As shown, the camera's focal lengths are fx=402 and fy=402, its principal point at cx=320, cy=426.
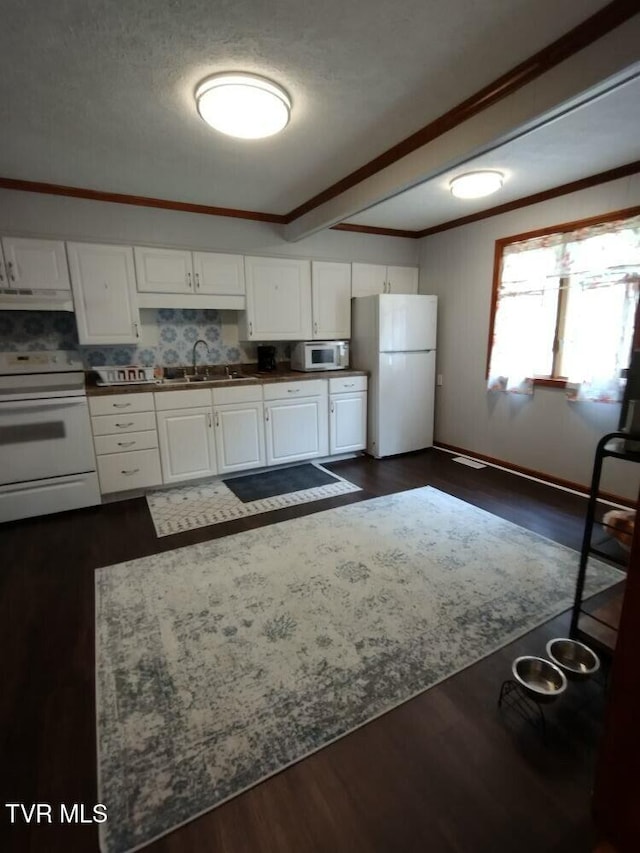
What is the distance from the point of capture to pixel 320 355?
419 centimetres

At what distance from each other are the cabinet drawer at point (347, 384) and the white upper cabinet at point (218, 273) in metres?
1.24

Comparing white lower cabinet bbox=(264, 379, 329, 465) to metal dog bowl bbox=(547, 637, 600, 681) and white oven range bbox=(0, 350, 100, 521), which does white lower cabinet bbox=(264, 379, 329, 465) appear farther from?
metal dog bowl bbox=(547, 637, 600, 681)

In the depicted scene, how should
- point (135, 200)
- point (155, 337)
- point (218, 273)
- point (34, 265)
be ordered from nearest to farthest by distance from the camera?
1. point (34, 265)
2. point (135, 200)
3. point (218, 273)
4. point (155, 337)

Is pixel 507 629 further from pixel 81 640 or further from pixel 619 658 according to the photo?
pixel 81 640

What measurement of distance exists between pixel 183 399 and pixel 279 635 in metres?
2.21

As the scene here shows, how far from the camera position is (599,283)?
9.93 feet

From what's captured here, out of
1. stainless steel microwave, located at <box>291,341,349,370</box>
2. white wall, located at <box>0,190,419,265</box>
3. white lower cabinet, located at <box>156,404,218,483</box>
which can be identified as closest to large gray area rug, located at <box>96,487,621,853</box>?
white lower cabinet, located at <box>156,404,218,483</box>

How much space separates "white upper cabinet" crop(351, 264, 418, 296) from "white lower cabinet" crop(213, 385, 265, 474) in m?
1.67

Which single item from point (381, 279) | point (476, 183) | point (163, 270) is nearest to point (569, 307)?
point (476, 183)

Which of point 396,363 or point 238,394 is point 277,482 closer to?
point 238,394

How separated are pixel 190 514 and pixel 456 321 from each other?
10.9ft

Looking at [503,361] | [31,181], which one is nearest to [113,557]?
[31,181]

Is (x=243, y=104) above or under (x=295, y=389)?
above

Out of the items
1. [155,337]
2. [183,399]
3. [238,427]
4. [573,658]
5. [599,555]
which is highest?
[155,337]
